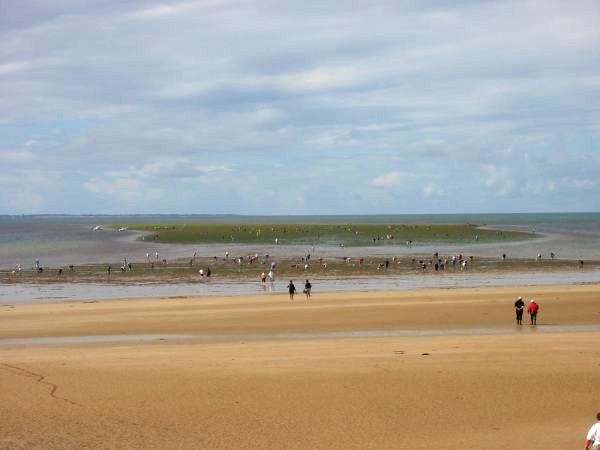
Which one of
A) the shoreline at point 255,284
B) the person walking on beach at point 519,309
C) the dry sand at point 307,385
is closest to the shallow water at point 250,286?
the shoreline at point 255,284

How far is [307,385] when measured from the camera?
1555cm

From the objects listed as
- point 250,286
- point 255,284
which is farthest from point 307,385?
point 255,284

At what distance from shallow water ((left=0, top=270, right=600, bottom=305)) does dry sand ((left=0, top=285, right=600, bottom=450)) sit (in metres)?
11.7

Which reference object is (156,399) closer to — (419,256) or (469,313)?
(469,313)

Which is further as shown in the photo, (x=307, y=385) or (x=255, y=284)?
(x=255, y=284)

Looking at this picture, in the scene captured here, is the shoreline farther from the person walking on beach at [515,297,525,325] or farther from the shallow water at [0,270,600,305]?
the person walking on beach at [515,297,525,325]

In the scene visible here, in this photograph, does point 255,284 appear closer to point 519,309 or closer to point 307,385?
point 519,309

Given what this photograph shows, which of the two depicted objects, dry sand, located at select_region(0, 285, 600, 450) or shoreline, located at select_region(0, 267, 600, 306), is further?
shoreline, located at select_region(0, 267, 600, 306)

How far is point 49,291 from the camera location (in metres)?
41.8

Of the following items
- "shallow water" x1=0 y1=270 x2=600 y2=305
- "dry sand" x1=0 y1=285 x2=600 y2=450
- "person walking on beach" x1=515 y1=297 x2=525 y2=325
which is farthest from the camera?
"shallow water" x1=0 y1=270 x2=600 y2=305

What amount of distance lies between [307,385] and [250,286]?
27920mm

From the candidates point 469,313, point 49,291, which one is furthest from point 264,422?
point 49,291

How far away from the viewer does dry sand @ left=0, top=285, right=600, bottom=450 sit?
486 inches

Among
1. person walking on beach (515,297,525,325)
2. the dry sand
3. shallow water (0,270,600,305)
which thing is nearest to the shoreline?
shallow water (0,270,600,305)
